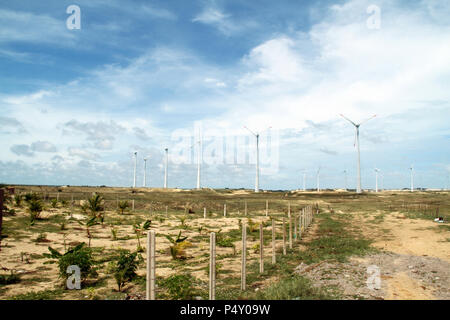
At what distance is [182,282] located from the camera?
1015cm

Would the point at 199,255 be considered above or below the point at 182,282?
below

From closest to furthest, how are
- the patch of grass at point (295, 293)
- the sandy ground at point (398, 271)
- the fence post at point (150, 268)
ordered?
the fence post at point (150, 268), the patch of grass at point (295, 293), the sandy ground at point (398, 271)

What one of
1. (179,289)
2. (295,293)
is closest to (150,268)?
(179,289)

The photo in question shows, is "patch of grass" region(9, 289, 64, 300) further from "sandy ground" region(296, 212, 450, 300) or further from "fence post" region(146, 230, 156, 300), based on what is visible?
"sandy ground" region(296, 212, 450, 300)

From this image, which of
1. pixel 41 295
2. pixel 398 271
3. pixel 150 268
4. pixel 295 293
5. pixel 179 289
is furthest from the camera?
pixel 398 271

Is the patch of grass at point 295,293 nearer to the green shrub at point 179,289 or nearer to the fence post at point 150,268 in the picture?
the green shrub at point 179,289

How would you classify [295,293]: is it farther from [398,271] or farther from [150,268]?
[398,271]

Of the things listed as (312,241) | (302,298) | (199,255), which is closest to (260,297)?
(302,298)

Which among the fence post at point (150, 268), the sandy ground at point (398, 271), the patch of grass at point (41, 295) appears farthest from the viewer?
the patch of grass at point (41, 295)

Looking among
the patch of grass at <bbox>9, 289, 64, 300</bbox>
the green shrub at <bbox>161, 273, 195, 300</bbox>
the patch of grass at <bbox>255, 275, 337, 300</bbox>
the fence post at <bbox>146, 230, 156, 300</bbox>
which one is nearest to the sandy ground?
the patch of grass at <bbox>255, 275, 337, 300</bbox>

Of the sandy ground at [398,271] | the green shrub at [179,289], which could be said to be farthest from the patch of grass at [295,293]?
the green shrub at [179,289]

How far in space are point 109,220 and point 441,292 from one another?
31.3m

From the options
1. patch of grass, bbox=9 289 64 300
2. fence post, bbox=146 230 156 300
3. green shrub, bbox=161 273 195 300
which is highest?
fence post, bbox=146 230 156 300
